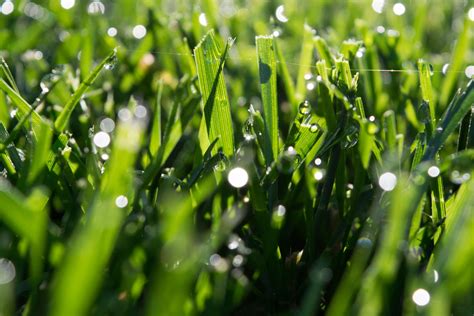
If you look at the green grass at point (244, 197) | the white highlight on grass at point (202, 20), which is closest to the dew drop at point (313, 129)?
the green grass at point (244, 197)

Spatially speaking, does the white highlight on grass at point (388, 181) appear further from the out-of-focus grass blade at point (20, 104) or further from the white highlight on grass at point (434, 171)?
the out-of-focus grass blade at point (20, 104)

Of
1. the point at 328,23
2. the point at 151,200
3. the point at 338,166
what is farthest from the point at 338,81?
the point at 328,23

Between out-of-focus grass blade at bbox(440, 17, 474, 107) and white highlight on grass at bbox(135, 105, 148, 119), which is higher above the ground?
out-of-focus grass blade at bbox(440, 17, 474, 107)

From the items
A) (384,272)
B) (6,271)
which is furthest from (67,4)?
(384,272)

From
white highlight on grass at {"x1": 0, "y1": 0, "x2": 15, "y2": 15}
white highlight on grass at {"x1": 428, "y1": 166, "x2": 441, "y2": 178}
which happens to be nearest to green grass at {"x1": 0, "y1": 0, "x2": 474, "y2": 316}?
white highlight on grass at {"x1": 428, "y1": 166, "x2": 441, "y2": 178}

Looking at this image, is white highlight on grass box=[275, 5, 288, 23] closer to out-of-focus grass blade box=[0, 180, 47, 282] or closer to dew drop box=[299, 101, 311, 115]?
dew drop box=[299, 101, 311, 115]

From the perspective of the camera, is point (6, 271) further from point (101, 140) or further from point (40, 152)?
point (101, 140)
